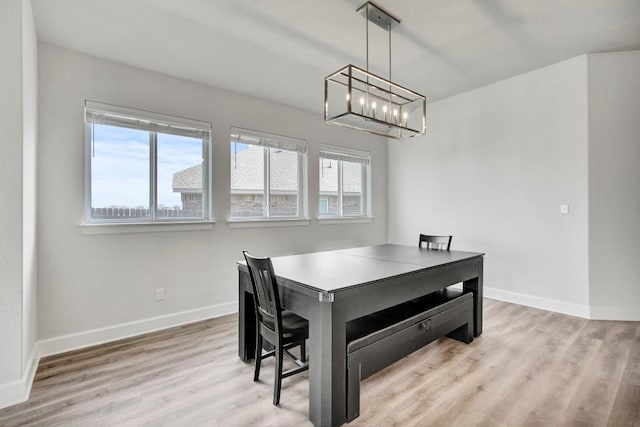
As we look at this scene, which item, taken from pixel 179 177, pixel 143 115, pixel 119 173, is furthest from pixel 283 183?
pixel 119 173

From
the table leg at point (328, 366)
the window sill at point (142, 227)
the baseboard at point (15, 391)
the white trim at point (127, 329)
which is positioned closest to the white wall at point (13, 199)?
the baseboard at point (15, 391)

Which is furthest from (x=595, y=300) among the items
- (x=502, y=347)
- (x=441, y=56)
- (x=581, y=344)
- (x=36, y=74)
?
(x=36, y=74)

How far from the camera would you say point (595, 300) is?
3510 mm

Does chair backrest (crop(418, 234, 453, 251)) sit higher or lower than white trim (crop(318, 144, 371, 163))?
lower

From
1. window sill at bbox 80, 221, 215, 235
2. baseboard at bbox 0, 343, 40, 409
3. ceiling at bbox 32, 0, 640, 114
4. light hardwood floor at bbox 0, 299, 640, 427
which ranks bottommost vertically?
light hardwood floor at bbox 0, 299, 640, 427

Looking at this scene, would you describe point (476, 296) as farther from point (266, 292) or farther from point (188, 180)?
point (188, 180)

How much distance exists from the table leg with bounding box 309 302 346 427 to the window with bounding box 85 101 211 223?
233 centimetres

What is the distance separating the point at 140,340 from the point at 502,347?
3.28 metres

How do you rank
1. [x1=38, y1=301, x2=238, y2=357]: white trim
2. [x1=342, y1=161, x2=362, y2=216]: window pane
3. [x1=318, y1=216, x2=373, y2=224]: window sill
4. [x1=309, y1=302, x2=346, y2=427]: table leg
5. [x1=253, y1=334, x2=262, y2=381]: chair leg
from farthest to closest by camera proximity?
1. [x1=342, y1=161, x2=362, y2=216]: window pane
2. [x1=318, y1=216, x2=373, y2=224]: window sill
3. [x1=38, y1=301, x2=238, y2=357]: white trim
4. [x1=253, y1=334, x2=262, y2=381]: chair leg
5. [x1=309, y1=302, x2=346, y2=427]: table leg

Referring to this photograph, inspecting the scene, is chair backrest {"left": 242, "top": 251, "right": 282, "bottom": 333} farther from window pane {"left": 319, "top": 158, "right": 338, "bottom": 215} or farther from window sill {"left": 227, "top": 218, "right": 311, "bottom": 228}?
window pane {"left": 319, "top": 158, "right": 338, "bottom": 215}

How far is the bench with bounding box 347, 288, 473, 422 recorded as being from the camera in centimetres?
188

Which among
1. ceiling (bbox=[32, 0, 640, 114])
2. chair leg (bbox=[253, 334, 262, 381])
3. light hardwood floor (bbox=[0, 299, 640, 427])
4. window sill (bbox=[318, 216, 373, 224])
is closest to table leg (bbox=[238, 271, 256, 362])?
light hardwood floor (bbox=[0, 299, 640, 427])

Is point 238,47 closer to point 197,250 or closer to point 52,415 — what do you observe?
point 197,250

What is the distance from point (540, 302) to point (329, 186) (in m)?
3.14
